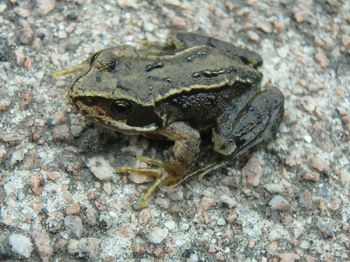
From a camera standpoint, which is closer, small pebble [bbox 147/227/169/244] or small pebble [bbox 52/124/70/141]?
small pebble [bbox 147/227/169/244]

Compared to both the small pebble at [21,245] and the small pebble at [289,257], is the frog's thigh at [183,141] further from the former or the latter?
the small pebble at [21,245]

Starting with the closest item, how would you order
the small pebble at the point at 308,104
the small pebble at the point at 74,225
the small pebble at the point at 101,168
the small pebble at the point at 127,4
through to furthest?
1. the small pebble at the point at 74,225
2. the small pebble at the point at 101,168
3. the small pebble at the point at 308,104
4. the small pebble at the point at 127,4

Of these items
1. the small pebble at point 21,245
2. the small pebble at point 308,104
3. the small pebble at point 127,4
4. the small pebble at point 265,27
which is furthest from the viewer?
the small pebble at point 265,27

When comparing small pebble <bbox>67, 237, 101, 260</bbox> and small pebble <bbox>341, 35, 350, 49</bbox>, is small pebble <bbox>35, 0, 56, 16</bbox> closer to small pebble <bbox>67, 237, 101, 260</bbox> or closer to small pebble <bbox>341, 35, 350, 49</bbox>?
small pebble <bbox>67, 237, 101, 260</bbox>

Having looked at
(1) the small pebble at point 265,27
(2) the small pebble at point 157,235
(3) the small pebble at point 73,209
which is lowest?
(2) the small pebble at point 157,235

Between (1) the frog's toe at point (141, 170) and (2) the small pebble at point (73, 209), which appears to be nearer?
(2) the small pebble at point (73, 209)

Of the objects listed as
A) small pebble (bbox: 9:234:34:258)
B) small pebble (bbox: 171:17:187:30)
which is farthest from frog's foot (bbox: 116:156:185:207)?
small pebble (bbox: 171:17:187:30)

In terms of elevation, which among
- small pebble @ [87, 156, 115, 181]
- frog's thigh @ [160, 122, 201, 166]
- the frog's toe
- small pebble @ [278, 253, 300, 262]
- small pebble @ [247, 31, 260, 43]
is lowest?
small pebble @ [278, 253, 300, 262]

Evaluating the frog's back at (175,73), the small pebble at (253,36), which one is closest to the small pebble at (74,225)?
the frog's back at (175,73)

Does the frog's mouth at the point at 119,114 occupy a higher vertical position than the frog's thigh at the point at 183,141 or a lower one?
higher
